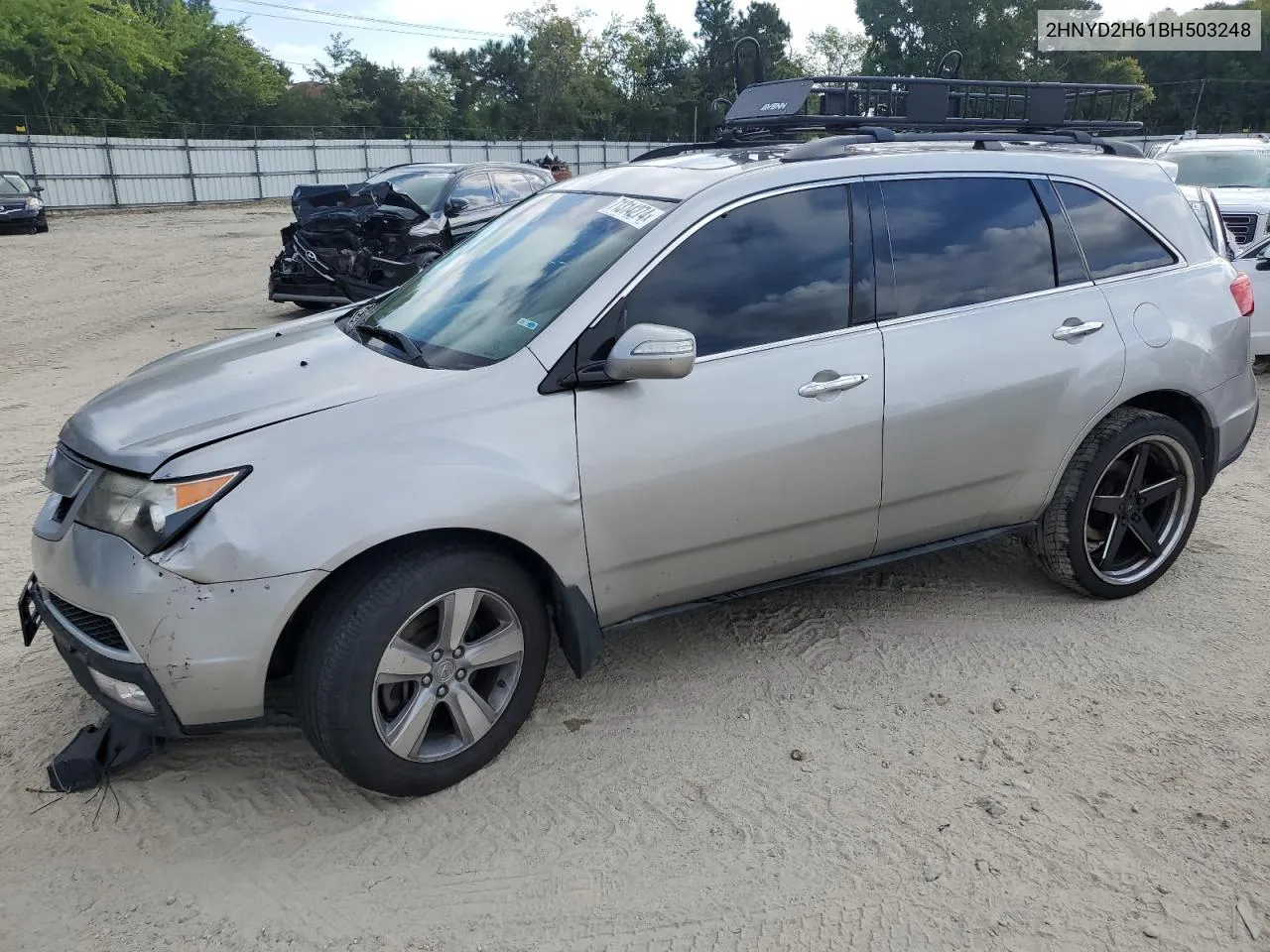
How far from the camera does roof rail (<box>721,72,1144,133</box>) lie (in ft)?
14.2

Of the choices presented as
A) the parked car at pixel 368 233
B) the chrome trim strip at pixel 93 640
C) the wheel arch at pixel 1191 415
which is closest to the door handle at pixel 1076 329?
the wheel arch at pixel 1191 415

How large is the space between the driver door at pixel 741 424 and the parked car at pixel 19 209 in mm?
21669

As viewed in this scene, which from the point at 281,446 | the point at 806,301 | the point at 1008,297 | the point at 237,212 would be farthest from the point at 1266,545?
the point at 237,212

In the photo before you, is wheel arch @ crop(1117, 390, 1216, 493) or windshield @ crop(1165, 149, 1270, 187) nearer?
wheel arch @ crop(1117, 390, 1216, 493)

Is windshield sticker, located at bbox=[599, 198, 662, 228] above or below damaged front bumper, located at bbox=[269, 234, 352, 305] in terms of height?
above

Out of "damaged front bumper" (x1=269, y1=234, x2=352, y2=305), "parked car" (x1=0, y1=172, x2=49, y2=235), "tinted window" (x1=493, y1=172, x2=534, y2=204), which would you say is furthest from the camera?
"parked car" (x1=0, y1=172, x2=49, y2=235)

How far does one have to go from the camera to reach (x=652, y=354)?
9.53 ft

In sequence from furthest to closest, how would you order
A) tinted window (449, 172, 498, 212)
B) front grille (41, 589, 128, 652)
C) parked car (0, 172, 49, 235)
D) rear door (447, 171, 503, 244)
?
1. parked car (0, 172, 49, 235)
2. tinted window (449, 172, 498, 212)
3. rear door (447, 171, 503, 244)
4. front grille (41, 589, 128, 652)

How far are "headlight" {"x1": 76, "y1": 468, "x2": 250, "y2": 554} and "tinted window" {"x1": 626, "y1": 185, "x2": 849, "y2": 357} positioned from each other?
4.28 feet

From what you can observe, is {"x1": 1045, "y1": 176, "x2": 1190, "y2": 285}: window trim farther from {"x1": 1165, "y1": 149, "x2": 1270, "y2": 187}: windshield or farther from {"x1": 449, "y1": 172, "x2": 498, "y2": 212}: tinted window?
{"x1": 449, "y1": 172, "x2": 498, "y2": 212}: tinted window

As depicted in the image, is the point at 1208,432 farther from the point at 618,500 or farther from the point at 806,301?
the point at 618,500

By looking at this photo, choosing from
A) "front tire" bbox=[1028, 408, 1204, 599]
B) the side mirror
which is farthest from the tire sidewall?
the side mirror

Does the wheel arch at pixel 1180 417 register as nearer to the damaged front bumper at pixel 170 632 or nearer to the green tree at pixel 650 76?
the damaged front bumper at pixel 170 632

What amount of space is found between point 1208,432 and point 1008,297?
124cm
